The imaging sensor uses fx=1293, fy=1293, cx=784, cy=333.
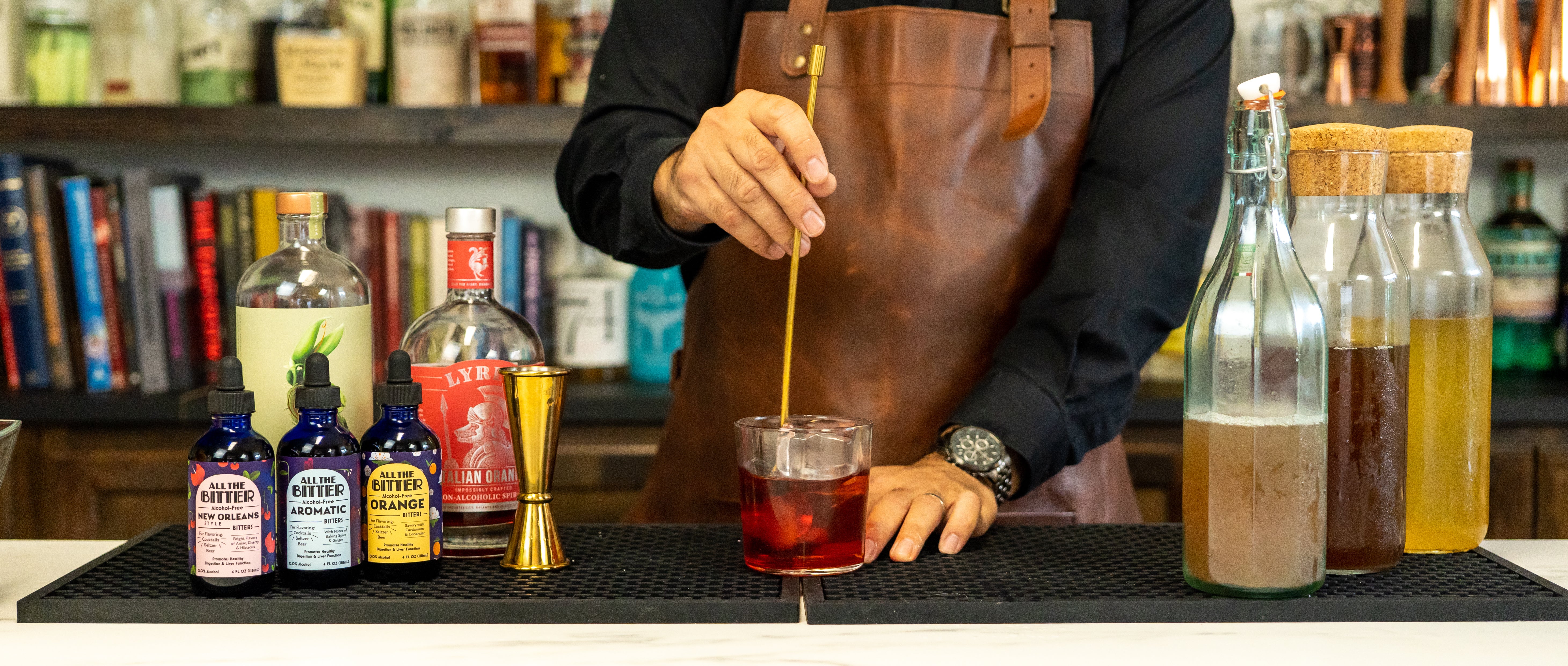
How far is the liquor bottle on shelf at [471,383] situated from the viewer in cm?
84

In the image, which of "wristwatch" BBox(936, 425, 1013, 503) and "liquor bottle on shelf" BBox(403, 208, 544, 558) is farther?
"wristwatch" BBox(936, 425, 1013, 503)

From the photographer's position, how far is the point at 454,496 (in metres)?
0.85

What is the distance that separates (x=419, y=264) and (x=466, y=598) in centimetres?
142

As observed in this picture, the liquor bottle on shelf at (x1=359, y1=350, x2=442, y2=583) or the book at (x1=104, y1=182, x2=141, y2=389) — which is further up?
the book at (x1=104, y1=182, x2=141, y2=389)

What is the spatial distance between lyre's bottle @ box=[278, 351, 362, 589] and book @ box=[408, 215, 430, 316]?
1.35 metres

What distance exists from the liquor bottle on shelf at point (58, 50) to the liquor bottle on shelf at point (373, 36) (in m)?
0.41

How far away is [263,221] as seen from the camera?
Answer: 2008 millimetres

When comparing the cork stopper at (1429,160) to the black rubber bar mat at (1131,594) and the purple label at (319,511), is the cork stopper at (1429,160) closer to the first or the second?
the black rubber bar mat at (1131,594)

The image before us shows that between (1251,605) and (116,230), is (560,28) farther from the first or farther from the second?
(1251,605)

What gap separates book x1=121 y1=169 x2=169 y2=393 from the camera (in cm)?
196

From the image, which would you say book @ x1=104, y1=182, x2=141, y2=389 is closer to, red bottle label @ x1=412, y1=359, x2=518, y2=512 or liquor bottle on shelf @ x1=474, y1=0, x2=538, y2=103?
liquor bottle on shelf @ x1=474, y1=0, x2=538, y2=103

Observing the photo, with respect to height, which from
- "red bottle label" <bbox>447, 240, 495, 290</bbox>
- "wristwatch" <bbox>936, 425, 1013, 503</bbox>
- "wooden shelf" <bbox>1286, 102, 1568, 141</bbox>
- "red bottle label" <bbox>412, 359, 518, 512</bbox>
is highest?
"wooden shelf" <bbox>1286, 102, 1568, 141</bbox>

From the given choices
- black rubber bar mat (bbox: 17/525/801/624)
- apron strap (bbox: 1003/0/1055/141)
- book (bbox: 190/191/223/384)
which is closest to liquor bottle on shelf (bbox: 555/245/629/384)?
book (bbox: 190/191/223/384)

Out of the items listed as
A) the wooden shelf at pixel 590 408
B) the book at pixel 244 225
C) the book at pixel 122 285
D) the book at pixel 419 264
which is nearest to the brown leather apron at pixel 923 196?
the wooden shelf at pixel 590 408
